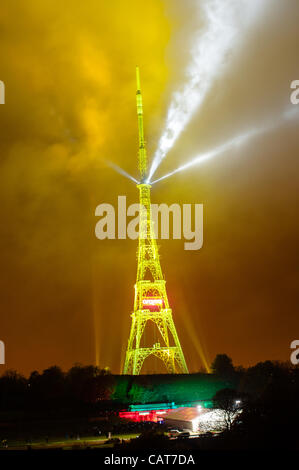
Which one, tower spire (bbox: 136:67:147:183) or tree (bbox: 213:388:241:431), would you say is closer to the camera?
tree (bbox: 213:388:241:431)

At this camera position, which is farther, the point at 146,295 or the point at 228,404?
the point at 146,295

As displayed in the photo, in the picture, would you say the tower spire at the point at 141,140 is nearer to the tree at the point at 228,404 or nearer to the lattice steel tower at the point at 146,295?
the lattice steel tower at the point at 146,295

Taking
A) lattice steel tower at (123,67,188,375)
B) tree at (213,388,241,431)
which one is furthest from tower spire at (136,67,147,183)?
tree at (213,388,241,431)

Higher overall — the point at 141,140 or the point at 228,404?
the point at 141,140

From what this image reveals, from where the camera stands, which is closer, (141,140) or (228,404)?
(228,404)

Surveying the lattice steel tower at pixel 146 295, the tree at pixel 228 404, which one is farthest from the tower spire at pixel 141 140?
the tree at pixel 228 404

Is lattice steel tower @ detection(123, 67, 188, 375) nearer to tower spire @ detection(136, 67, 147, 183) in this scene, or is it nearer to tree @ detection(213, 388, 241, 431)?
tower spire @ detection(136, 67, 147, 183)
